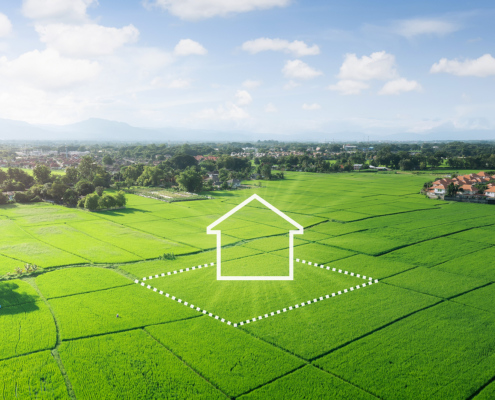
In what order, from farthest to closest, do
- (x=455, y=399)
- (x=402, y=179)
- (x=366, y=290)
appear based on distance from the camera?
(x=402, y=179) < (x=366, y=290) < (x=455, y=399)

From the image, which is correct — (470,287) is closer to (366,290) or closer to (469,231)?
(366,290)

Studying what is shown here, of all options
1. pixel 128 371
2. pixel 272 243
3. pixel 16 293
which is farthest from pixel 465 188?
pixel 16 293

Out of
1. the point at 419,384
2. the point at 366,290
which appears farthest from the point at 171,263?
the point at 419,384

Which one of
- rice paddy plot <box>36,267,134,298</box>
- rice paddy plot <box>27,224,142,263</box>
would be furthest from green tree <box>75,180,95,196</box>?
rice paddy plot <box>36,267,134,298</box>

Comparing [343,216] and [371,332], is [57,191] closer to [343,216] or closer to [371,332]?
[343,216]

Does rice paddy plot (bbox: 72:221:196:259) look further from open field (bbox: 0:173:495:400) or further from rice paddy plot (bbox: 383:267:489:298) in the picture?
rice paddy plot (bbox: 383:267:489:298)

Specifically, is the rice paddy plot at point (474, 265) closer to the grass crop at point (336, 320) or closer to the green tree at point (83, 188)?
the grass crop at point (336, 320)
